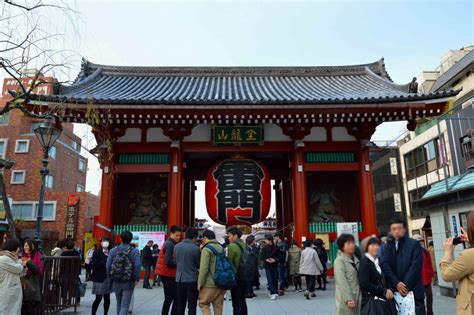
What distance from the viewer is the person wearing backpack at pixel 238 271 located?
20.0 feet

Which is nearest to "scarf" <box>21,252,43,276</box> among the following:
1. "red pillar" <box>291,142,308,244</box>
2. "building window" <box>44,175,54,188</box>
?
"red pillar" <box>291,142,308,244</box>

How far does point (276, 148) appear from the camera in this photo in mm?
12711

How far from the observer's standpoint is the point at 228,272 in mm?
5516

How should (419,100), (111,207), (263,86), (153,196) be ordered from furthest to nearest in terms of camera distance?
(263,86) → (153,196) → (111,207) → (419,100)

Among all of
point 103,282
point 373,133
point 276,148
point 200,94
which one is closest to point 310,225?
point 276,148

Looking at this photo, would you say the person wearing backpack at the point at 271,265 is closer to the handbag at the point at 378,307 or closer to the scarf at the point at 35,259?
the handbag at the point at 378,307

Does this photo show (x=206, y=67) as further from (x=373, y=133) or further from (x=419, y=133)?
(x=419, y=133)

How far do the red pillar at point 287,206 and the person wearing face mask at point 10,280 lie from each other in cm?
1047

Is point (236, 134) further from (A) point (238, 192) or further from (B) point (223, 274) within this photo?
(B) point (223, 274)

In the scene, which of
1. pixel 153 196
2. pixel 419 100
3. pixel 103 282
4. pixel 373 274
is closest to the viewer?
pixel 373 274

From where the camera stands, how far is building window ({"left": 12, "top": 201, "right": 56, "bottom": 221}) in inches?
1131

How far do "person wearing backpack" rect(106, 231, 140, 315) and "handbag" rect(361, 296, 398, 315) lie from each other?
3656 mm

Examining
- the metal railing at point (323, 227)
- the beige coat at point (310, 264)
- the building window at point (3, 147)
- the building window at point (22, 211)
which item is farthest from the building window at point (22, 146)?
the beige coat at point (310, 264)

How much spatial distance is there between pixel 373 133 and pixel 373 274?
9.45 m
